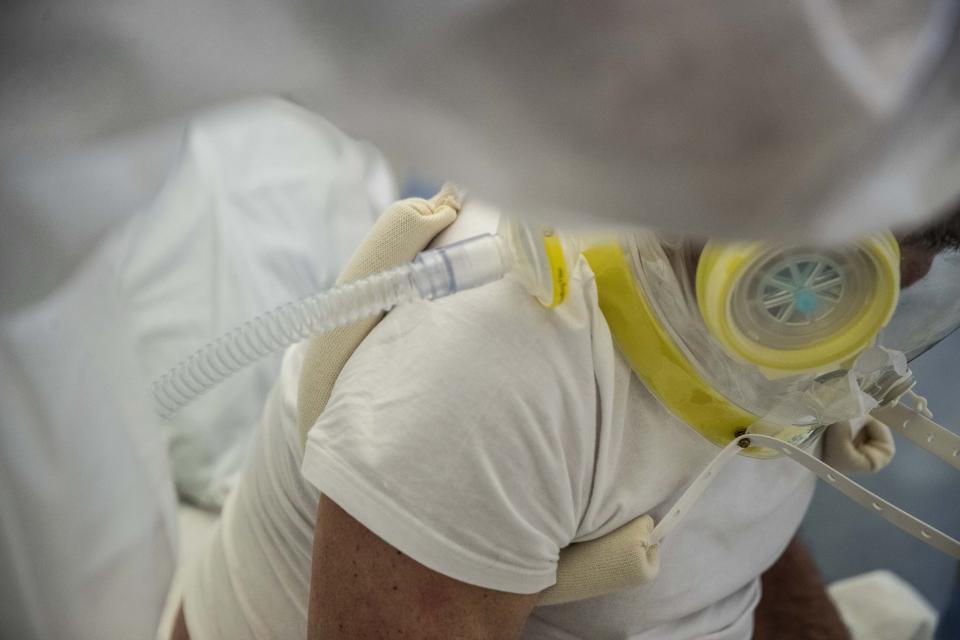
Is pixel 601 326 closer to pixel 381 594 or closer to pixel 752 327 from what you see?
pixel 752 327

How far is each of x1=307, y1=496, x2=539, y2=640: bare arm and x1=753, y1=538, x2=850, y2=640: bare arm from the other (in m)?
0.60

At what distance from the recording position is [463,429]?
23.1 inches

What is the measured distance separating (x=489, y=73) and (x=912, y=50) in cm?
12

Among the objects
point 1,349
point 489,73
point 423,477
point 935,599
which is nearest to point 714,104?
point 489,73

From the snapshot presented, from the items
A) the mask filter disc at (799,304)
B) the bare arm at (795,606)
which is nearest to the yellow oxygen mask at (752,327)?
the mask filter disc at (799,304)

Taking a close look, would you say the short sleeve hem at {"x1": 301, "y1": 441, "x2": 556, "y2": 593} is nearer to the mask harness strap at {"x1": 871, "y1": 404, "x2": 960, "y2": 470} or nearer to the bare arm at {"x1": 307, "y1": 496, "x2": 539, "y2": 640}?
the bare arm at {"x1": 307, "y1": 496, "x2": 539, "y2": 640}

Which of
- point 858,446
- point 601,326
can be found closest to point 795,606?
point 858,446

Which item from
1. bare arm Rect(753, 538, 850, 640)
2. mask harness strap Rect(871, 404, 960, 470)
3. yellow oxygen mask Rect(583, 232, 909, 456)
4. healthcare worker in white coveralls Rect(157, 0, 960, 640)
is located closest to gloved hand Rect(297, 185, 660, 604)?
healthcare worker in white coveralls Rect(157, 0, 960, 640)

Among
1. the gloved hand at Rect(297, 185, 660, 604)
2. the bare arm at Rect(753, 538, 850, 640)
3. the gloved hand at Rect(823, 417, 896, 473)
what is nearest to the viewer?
the gloved hand at Rect(297, 185, 660, 604)

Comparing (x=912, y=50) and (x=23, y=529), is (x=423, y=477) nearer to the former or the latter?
(x=23, y=529)

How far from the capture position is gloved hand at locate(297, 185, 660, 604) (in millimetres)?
625

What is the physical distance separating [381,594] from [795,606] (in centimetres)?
72

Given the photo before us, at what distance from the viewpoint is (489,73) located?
9.2 inches

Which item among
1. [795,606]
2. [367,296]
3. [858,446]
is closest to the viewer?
[367,296]
